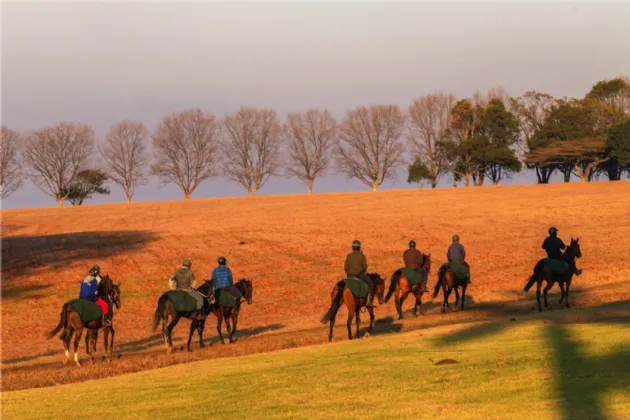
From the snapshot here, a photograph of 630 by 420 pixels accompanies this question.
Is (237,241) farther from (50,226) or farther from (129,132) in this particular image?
(129,132)

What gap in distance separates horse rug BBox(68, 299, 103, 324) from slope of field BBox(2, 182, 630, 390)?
4.77 ft

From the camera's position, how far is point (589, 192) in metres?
69.0

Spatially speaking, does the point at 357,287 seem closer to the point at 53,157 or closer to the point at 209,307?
Result: the point at 209,307

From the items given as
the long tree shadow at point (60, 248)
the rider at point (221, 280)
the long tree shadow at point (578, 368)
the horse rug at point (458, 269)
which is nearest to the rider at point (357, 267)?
the long tree shadow at point (578, 368)

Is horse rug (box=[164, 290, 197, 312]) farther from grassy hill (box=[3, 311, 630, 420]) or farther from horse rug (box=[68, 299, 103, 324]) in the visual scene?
grassy hill (box=[3, 311, 630, 420])

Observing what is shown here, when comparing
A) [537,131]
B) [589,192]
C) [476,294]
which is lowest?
[476,294]

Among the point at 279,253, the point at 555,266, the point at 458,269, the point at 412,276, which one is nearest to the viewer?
the point at 555,266

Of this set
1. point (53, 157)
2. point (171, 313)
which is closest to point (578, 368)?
point (171, 313)

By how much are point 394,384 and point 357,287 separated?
8661mm

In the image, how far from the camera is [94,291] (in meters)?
22.0

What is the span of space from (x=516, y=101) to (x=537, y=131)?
22.2 feet

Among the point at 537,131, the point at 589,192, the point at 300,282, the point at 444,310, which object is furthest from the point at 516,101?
the point at 444,310

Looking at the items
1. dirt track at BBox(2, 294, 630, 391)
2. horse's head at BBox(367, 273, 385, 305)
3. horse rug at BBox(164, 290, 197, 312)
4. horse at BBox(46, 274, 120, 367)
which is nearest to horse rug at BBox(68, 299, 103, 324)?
horse at BBox(46, 274, 120, 367)

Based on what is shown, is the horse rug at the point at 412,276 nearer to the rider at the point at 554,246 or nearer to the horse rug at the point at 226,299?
the rider at the point at 554,246
